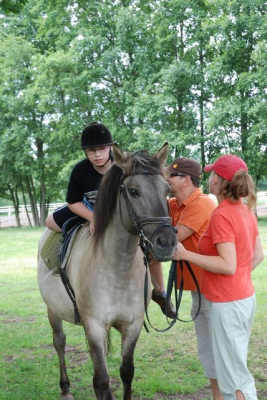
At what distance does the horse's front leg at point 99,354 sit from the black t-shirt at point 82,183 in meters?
1.09

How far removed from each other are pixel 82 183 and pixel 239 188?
62.1 inches

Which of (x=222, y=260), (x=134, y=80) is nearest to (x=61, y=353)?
(x=222, y=260)

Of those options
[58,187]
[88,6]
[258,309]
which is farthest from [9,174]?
[258,309]

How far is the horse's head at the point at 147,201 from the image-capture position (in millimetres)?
2986

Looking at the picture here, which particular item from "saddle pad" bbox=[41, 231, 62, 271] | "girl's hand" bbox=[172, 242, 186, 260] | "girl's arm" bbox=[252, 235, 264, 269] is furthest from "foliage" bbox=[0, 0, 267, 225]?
"girl's hand" bbox=[172, 242, 186, 260]

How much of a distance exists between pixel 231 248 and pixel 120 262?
971 mm

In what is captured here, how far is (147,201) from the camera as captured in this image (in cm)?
317

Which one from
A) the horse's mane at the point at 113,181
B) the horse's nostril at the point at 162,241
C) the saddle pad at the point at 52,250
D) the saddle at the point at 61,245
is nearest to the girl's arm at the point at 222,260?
the horse's nostril at the point at 162,241

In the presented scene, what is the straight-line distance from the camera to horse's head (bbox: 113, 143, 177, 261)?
2.99 metres

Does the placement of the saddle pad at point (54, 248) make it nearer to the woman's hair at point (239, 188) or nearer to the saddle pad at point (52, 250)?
the saddle pad at point (52, 250)

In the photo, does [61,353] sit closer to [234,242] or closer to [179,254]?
[179,254]

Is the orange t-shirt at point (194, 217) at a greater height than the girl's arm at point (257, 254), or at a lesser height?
greater

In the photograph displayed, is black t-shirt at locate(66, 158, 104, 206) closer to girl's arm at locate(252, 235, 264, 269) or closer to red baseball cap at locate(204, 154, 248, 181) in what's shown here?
red baseball cap at locate(204, 154, 248, 181)

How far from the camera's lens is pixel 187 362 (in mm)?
5602
